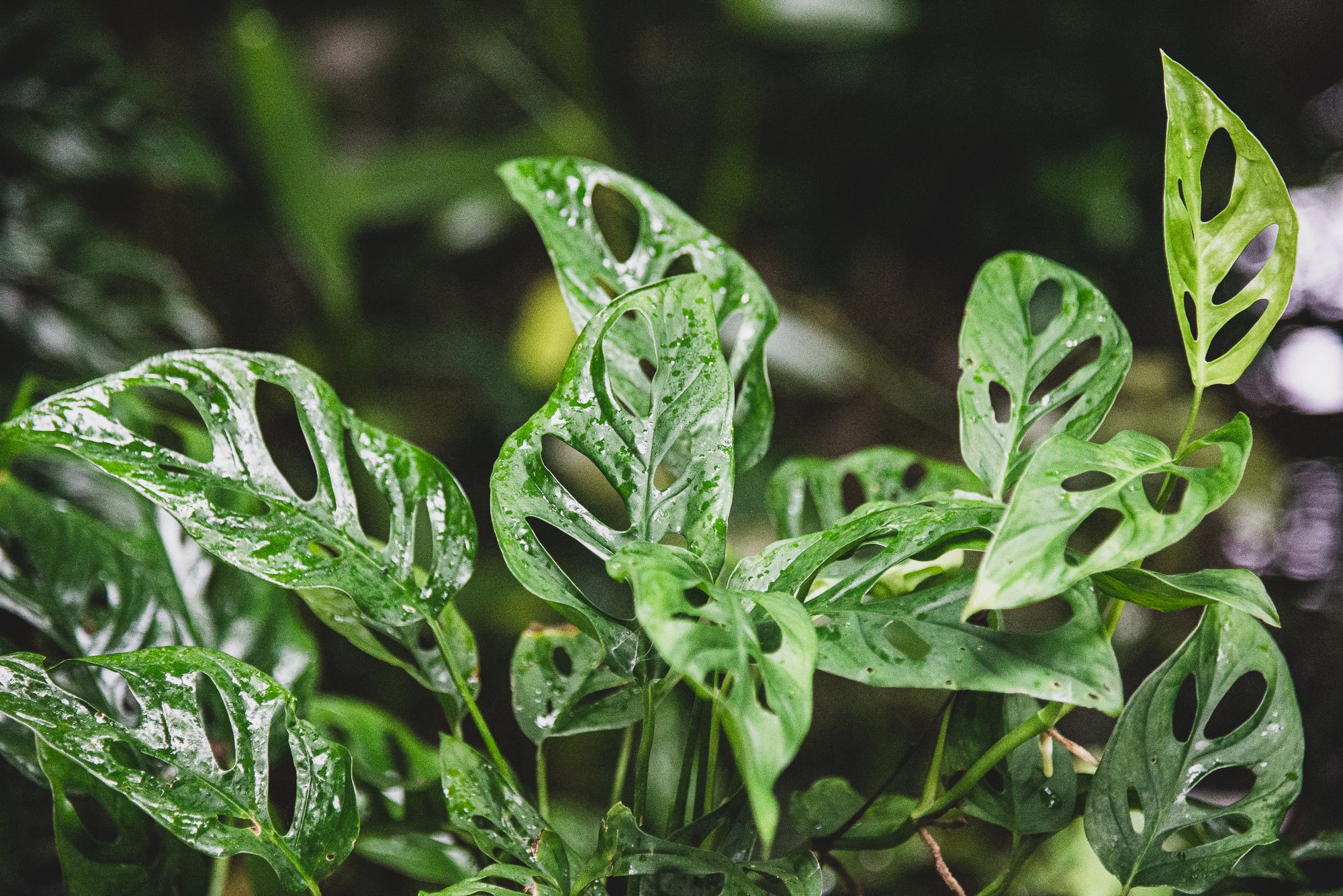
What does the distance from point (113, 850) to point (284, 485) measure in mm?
199

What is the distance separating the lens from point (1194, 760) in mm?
392

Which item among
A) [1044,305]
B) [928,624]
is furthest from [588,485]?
[928,624]

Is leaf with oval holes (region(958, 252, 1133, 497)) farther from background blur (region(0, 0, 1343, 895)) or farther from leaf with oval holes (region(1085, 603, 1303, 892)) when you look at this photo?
background blur (region(0, 0, 1343, 895))

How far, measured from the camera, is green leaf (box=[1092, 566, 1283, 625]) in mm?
320

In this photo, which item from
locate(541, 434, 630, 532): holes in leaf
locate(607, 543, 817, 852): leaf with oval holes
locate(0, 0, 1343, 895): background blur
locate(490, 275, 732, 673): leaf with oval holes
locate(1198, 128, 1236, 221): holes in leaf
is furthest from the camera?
locate(541, 434, 630, 532): holes in leaf

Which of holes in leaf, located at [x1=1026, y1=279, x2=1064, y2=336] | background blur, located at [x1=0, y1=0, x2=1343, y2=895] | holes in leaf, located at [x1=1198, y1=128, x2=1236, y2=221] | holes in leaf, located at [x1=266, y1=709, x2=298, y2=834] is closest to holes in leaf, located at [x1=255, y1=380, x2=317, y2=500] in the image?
background blur, located at [x1=0, y1=0, x2=1343, y2=895]

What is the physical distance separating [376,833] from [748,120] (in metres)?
1.54

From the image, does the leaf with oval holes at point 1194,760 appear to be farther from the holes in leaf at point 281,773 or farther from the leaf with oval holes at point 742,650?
the holes in leaf at point 281,773

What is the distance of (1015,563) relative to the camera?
0.89 ft

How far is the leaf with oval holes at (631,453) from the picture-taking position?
1.13 ft

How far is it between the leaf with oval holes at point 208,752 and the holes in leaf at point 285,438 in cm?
99

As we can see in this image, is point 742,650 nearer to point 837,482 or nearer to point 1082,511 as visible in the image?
point 1082,511

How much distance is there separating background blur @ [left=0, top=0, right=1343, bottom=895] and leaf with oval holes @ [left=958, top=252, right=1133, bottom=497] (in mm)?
363

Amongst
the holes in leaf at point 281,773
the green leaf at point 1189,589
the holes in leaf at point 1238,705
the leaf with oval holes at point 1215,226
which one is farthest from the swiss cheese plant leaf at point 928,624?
the holes in leaf at point 1238,705
